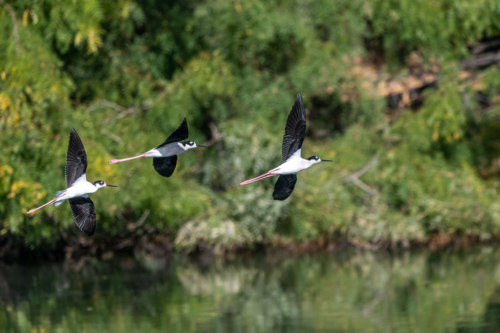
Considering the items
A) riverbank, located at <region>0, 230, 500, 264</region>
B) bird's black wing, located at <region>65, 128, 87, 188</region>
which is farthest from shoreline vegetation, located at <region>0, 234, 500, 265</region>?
bird's black wing, located at <region>65, 128, 87, 188</region>

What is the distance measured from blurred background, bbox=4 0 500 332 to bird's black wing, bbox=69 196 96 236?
4.19 m

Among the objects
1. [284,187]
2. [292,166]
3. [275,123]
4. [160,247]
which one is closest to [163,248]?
[160,247]

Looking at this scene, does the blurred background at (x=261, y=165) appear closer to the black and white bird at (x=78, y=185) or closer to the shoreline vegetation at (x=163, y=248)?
the shoreline vegetation at (x=163, y=248)

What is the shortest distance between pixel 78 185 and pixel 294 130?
1686 mm

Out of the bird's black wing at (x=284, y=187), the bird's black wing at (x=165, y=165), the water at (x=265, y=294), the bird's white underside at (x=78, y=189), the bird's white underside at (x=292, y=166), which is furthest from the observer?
the water at (x=265, y=294)

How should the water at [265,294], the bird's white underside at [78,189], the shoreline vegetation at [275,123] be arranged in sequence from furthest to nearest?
the shoreline vegetation at [275,123]
the water at [265,294]
the bird's white underside at [78,189]

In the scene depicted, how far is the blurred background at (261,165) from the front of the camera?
1071 cm

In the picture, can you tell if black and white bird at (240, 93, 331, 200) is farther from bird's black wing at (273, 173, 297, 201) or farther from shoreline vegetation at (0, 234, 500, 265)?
shoreline vegetation at (0, 234, 500, 265)

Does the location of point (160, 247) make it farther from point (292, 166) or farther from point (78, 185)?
point (292, 166)

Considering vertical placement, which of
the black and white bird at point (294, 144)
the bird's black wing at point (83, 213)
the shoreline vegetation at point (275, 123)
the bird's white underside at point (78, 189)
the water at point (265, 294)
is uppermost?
the shoreline vegetation at point (275, 123)

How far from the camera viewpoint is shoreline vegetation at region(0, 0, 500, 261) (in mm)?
11664

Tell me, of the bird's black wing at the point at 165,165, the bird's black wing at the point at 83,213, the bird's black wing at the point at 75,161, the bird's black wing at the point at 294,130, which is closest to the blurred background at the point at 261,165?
the bird's black wing at the point at 165,165

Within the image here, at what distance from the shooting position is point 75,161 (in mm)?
5699

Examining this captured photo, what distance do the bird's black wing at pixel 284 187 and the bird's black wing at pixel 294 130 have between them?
8.2 inches
